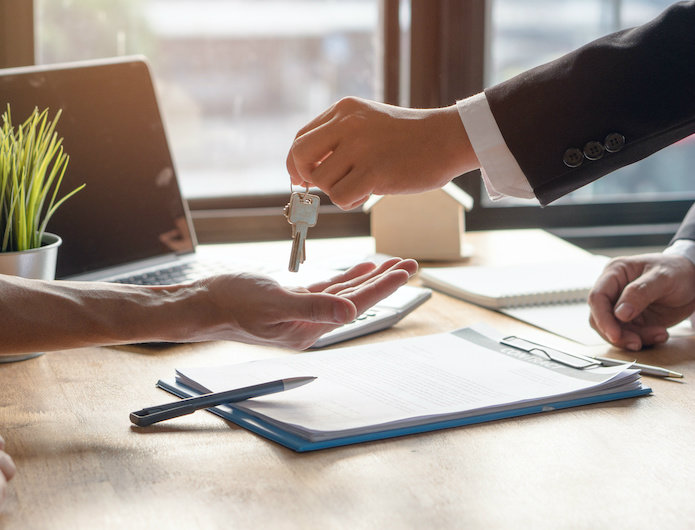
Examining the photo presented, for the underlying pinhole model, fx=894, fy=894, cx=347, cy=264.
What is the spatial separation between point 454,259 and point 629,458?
38.0 inches

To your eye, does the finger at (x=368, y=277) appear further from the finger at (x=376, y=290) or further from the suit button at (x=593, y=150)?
the suit button at (x=593, y=150)

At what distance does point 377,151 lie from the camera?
1065 mm

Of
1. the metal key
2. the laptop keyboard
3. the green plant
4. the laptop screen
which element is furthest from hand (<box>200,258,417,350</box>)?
the laptop screen

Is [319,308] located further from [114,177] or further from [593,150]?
[114,177]

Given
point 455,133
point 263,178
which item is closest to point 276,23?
point 263,178

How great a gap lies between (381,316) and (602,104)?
443mm

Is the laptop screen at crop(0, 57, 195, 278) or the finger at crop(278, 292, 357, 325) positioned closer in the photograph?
the finger at crop(278, 292, 357, 325)

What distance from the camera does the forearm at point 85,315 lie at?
3.23 feet

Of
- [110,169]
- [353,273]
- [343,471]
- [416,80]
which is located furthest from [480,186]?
[343,471]

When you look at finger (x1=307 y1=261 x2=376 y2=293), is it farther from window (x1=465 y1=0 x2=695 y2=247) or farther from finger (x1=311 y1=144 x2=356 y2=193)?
window (x1=465 y1=0 x2=695 y2=247)

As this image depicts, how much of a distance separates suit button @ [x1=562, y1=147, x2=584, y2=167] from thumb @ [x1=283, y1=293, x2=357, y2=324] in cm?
33

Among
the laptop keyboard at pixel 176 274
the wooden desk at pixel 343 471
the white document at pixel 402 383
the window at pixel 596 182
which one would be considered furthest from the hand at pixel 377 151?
the window at pixel 596 182

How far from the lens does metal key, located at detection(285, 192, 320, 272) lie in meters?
1.11

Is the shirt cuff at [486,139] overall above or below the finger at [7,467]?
above
